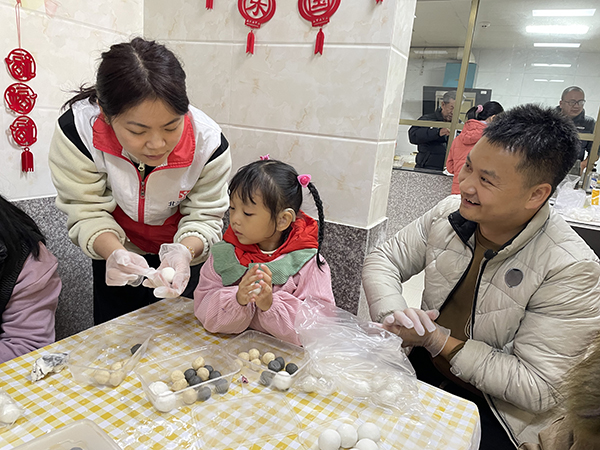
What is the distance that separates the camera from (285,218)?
1.38 meters

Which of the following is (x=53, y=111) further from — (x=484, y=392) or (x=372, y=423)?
(x=484, y=392)

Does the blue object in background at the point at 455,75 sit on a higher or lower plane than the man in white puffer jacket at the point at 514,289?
higher

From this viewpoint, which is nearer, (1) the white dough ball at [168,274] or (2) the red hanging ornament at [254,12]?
(1) the white dough ball at [168,274]

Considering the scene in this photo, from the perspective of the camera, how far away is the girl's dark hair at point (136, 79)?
3.65ft

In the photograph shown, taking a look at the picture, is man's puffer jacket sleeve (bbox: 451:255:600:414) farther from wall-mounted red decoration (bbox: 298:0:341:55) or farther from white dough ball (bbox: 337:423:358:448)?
wall-mounted red decoration (bbox: 298:0:341:55)

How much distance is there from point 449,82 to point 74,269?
5185mm

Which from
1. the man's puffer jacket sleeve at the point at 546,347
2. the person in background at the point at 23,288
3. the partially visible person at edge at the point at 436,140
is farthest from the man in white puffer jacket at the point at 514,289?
the partially visible person at edge at the point at 436,140

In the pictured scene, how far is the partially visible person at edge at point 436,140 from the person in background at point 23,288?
4.91 metres

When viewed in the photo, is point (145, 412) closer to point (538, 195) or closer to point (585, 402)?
point (585, 402)

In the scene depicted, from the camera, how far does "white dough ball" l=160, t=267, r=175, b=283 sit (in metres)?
1.17

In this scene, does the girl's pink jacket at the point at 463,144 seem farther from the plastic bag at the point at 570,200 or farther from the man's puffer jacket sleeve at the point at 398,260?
the man's puffer jacket sleeve at the point at 398,260

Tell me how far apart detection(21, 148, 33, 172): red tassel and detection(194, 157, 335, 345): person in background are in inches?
40.0

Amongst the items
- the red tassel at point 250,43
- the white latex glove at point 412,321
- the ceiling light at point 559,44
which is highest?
the ceiling light at point 559,44

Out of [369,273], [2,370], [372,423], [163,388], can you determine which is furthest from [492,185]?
[2,370]
